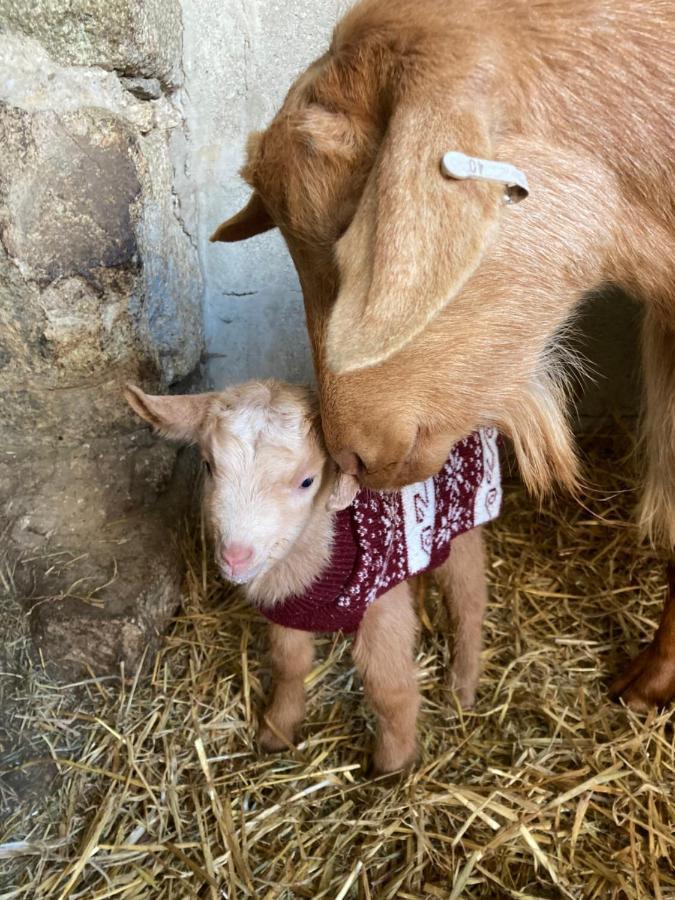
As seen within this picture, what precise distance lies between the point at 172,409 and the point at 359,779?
111cm

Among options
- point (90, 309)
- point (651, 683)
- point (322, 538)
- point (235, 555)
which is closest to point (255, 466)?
point (235, 555)

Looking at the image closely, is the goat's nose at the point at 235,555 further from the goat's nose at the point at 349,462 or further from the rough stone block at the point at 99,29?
the rough stone block at the point at 99,29

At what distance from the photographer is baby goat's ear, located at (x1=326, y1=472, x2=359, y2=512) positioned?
5.10ft

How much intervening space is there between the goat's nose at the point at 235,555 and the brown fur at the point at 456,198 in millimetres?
262

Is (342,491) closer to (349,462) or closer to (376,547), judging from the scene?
(349,462)

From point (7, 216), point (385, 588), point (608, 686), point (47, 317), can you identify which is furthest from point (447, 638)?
point (7, 216)

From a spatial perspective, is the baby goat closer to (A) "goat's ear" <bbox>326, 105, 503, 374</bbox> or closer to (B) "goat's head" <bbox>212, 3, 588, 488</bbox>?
(B) "goat's head" <bbox>212, 3, 588, 488</bbox>

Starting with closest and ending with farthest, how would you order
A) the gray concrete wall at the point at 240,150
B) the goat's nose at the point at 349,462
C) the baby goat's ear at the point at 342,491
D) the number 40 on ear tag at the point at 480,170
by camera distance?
1. the number 40 on ear tag at the point at 480,170
2. the goat's nose at the point at 349,462
3. the baby goat's ear at the point at 342,491
4. the gray concrete wall at the point at 240,150

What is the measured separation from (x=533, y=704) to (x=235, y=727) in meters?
0.85

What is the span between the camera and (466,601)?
2.19 m

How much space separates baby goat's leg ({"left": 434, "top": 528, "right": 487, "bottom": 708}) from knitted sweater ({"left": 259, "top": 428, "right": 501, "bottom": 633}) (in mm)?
249

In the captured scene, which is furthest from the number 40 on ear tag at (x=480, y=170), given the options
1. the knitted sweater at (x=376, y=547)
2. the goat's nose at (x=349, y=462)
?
the knitted sweater at (x=376, y=547)

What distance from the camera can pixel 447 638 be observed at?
2418 millimetres

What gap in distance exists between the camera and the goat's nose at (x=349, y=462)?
1452 mm
